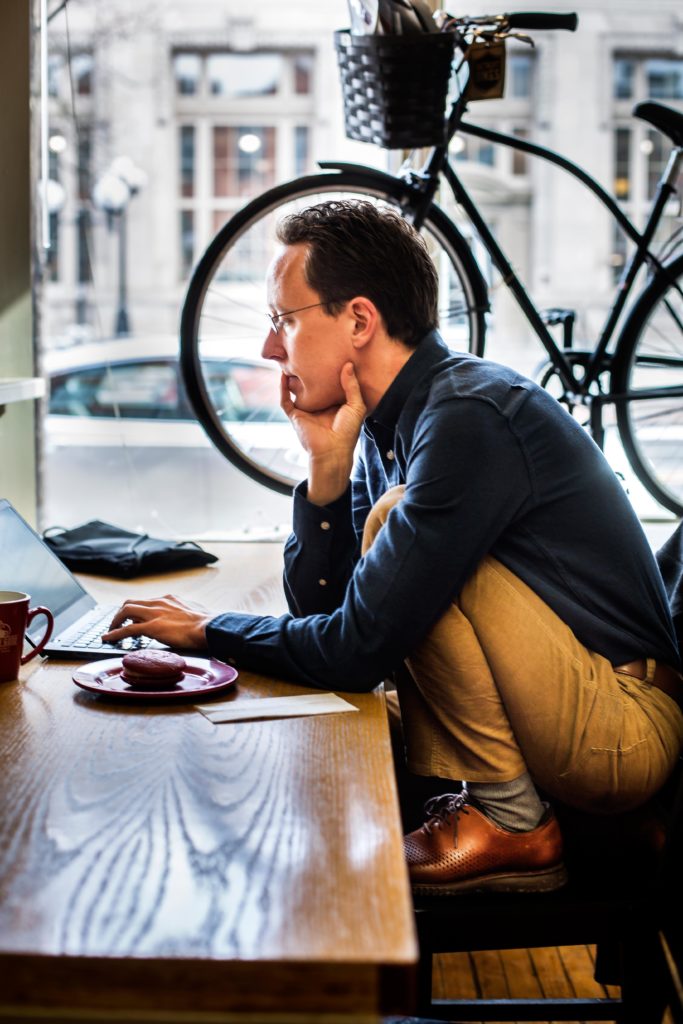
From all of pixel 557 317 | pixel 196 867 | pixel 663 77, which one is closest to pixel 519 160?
pixel 663 77

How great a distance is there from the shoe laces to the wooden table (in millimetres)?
202

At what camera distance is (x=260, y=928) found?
2.14 ft

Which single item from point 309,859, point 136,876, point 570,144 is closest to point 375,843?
point 309,859

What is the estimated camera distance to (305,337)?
1569 millimetres

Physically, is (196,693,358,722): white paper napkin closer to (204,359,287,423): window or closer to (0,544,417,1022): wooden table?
(0,544,417,1022): wooden table

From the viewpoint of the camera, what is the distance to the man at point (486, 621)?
1.24 m

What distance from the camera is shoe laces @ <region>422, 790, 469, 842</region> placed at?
126cm

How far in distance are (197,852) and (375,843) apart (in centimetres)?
12

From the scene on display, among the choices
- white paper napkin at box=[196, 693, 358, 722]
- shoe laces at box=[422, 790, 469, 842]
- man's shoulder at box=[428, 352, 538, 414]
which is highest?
man's shoulder at box=[428, 352, 538, 414]

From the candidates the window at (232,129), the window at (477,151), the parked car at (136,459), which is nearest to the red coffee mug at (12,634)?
the parked car at (136,459)

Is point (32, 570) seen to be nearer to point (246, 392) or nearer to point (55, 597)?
point (55, 597)

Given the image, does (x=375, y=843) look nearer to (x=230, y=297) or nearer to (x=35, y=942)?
(x=35, y=942)

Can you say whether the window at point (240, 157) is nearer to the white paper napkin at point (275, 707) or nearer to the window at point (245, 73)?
the window at point (245, 73)

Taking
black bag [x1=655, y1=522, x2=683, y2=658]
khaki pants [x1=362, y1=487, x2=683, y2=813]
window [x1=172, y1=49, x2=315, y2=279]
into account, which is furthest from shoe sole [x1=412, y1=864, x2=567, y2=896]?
window [x1=172, y1=49, x2=315, y2=279]
